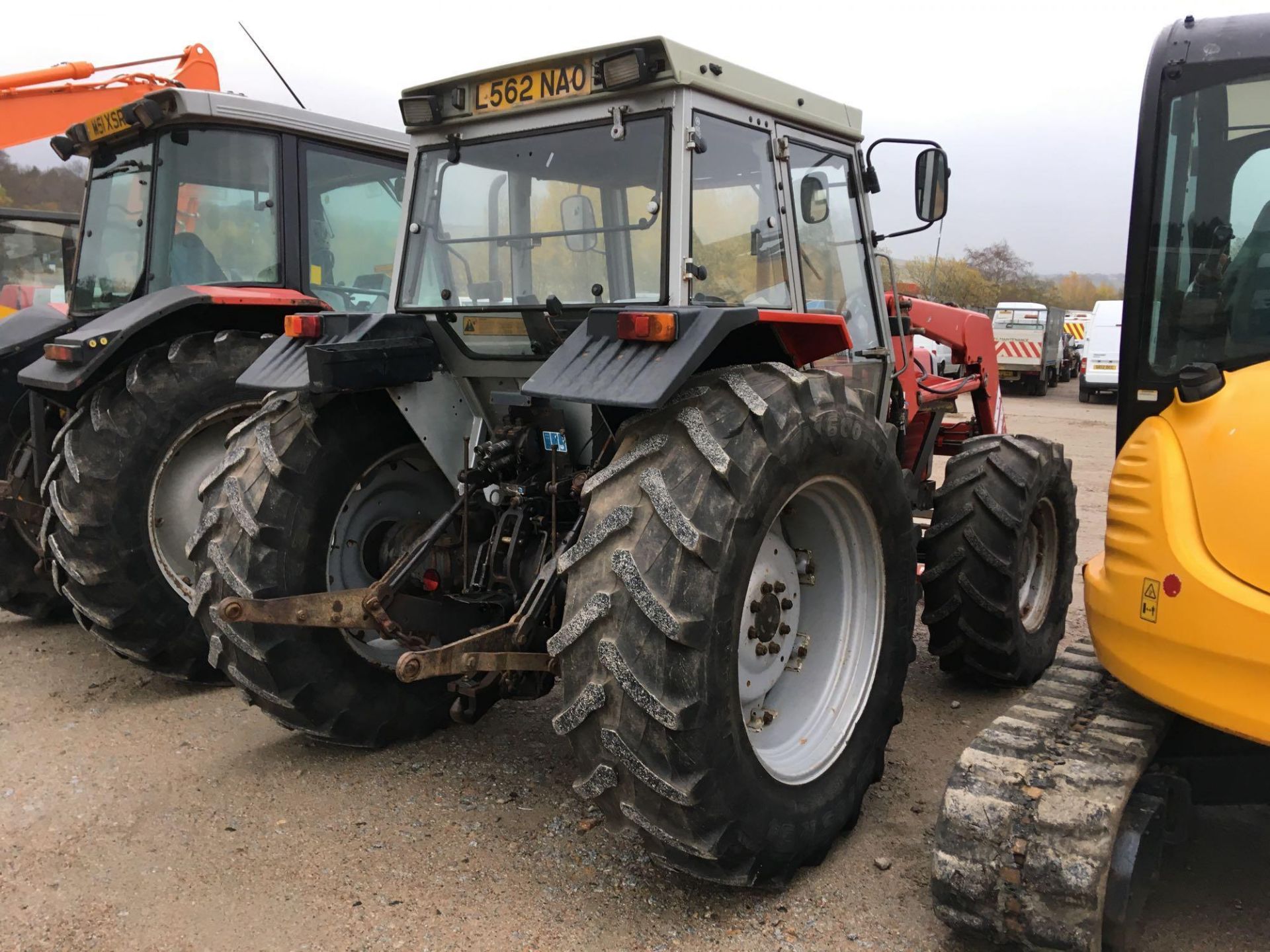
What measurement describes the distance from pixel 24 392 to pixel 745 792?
495cm

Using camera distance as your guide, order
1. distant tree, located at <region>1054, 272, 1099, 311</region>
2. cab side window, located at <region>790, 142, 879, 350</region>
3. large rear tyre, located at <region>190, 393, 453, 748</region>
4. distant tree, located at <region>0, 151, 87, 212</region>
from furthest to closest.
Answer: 1. distant tree, located at <region>1054, 272, 1099, 311</region>
2. distant tree, located at <region>0, 151, 87, 212</region>
3. cab side window, located at <region>790, 142, 879, 350</region>
4. large rear tyre, located at <region>190, 393, 453, 748</region>

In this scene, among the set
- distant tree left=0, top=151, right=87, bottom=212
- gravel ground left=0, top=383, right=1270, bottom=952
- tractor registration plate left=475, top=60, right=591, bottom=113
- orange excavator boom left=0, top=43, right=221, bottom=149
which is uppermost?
distant tree left=0, top=151, right=87, bottom=212

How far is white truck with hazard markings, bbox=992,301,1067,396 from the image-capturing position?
23875mm

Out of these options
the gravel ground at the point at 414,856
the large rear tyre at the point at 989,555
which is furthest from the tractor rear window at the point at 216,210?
the large rear tyre at the point at 989,555

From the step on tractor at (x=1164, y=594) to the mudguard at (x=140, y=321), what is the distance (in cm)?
375

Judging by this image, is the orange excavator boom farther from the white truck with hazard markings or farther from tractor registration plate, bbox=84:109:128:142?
the white truck with hazard markings

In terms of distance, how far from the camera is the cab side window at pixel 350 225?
5.22m

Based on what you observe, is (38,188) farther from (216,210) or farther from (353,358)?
(353,358)

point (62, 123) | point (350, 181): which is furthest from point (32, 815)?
point (62, 123)

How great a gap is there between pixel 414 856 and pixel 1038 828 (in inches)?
71.9

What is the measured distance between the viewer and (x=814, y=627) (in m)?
3.28

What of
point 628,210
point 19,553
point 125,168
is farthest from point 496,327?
point 19,553

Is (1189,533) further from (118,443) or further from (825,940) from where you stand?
(118,443)

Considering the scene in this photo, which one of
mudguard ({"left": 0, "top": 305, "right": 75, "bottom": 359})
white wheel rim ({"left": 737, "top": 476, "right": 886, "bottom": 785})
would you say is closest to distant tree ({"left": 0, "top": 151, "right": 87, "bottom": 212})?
mudguard ({"left": 0, "top": 305, "right": 75, "bottom": 359})
